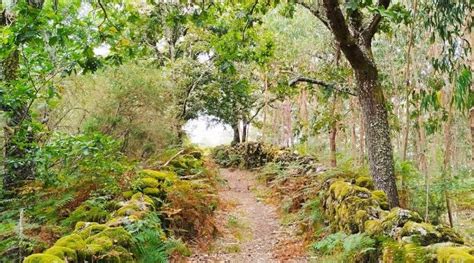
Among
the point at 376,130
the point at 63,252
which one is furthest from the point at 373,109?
the point at 63,252

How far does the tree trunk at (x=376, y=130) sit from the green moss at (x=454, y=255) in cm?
327

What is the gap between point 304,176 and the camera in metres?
10.1

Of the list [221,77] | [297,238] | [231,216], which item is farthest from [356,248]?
[221,77]

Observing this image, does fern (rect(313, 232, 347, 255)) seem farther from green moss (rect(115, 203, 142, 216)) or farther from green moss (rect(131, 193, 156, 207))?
green moss (rect(131, 193, 156, 207))

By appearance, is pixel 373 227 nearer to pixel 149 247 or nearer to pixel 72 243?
pixel 149 247

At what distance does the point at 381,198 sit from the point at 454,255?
122 inches

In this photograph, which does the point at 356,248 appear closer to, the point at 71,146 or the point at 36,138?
the point at 71,146

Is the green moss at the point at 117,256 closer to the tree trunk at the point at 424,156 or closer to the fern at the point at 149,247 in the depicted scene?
the fern at the point at 149,247

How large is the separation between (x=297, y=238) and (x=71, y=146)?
166 inches

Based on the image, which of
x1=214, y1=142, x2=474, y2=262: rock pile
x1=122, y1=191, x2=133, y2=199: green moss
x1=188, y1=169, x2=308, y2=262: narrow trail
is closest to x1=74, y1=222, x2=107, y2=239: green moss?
x1=122, y1=191, x2=133, y2=199: green moss

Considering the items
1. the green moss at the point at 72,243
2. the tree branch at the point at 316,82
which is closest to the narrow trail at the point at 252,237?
the green moss at the point at 72,243

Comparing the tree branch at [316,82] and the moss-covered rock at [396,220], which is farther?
the tree branch at [316,82]

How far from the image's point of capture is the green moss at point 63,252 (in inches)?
133

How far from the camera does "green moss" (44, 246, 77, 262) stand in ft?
11.1
